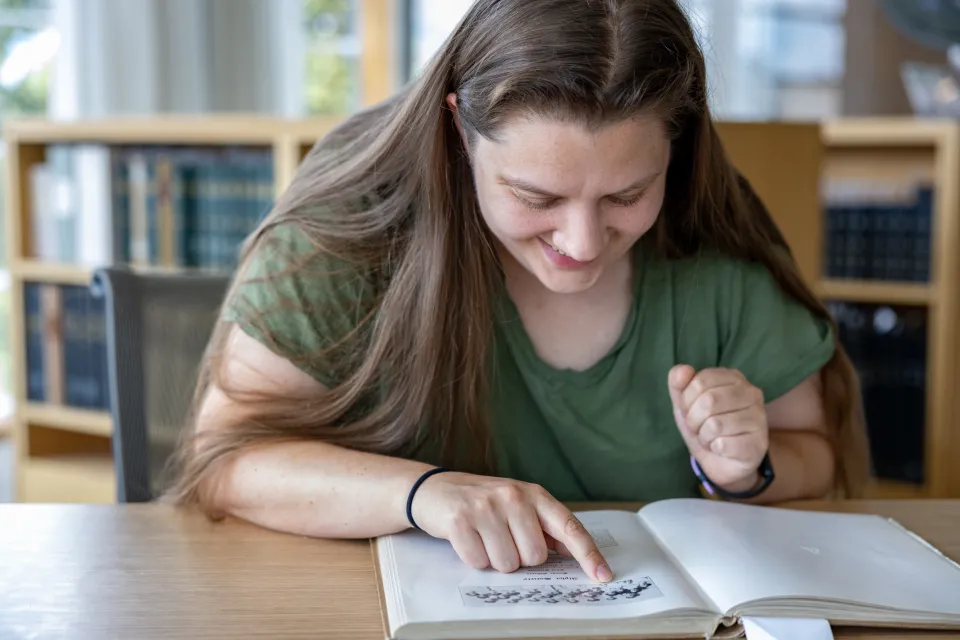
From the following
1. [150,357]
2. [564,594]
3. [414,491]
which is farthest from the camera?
[150,357]

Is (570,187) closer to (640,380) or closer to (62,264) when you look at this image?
(640,380)

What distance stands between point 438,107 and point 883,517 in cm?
55

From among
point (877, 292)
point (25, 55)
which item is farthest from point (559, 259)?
point (25, 55)

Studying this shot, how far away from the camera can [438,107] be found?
0.99m

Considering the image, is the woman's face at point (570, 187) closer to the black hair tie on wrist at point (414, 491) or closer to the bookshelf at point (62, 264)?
the black hair tie on wrist at point (414, 491)

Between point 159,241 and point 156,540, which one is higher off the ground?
point 159,241

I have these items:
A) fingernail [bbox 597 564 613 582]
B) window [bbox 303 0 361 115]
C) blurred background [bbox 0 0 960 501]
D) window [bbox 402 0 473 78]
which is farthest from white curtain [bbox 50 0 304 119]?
fingernail [bbox 597 564 613 582]

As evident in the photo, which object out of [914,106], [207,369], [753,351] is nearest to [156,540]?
[207,369]

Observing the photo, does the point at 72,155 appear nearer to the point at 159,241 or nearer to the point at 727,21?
the point at 159,241

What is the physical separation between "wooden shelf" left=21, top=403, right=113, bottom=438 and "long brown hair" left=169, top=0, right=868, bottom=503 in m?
1.55

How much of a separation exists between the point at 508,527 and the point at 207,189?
190 cm

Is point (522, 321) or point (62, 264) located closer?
point (522, 321)

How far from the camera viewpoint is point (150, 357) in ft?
4.35

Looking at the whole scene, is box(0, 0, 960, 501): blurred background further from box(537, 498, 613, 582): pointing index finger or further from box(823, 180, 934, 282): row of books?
box(537, 498, 613, 582): pointing index finger
